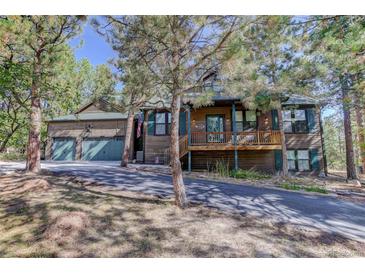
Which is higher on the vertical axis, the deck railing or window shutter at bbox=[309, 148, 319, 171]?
the deck railing

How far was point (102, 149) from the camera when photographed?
713 inches

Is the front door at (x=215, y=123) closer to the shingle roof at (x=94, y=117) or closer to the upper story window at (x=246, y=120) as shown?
the upper story window at (x=246, y=120)

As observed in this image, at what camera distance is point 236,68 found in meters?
5.27

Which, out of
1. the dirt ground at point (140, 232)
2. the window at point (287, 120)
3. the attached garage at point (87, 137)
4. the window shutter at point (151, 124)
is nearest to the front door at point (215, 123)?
the window shutter at point (151, 124)

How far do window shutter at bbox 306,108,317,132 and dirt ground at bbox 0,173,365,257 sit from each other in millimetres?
11138

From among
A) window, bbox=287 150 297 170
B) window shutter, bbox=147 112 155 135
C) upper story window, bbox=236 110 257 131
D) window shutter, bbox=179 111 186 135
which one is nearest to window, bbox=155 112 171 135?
window shutter, bbox=147 112 155 135

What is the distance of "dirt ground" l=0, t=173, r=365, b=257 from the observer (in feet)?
12.1

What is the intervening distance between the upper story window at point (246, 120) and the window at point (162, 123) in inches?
189

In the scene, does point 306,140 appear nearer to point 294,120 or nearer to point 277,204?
point 294,120

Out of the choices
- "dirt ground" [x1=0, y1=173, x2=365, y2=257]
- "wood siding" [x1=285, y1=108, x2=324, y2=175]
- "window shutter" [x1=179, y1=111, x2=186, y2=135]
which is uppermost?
"window shutter" [x1=179, y1=111, x2=186, y2=135]

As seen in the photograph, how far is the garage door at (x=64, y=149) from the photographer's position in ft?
61.2

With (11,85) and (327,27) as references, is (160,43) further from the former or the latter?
(327,27)

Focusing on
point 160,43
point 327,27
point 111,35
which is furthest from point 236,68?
point 111,35

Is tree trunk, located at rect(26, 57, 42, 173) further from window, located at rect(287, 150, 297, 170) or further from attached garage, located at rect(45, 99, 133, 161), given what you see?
window, located at rect(287, 150, 297, 170)
